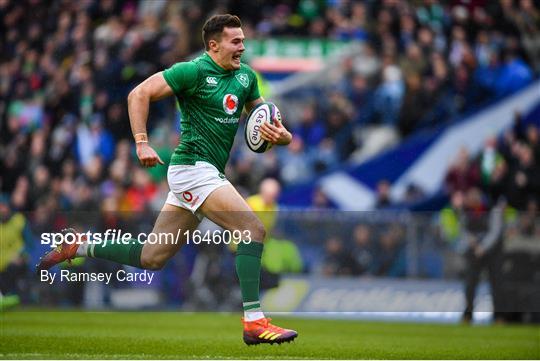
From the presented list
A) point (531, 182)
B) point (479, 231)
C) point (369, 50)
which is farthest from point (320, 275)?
point (369, 50)

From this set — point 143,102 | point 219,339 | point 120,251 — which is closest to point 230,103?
point 143,102

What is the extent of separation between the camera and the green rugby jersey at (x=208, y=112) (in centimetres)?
930

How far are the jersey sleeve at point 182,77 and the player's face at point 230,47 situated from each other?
0.26 metres

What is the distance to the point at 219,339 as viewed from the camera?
1129cm

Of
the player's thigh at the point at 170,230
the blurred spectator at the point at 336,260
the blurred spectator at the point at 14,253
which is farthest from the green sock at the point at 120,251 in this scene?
the blurred spectator at the point at 336,260

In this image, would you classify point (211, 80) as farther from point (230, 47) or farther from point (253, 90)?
point (253, 90)

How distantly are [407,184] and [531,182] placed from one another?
6.54ft

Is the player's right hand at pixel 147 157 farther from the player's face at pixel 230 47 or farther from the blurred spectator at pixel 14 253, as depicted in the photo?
the blurred spectator at pixel 14 253

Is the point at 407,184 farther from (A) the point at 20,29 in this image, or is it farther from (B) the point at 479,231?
(A) the point at 20,29

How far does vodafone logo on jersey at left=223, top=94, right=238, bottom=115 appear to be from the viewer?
9.40m

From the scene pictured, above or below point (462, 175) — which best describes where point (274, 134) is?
above

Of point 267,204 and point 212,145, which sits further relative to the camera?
point 267,204

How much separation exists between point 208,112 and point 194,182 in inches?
21.5

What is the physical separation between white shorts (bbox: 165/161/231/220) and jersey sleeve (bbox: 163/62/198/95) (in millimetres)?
585
